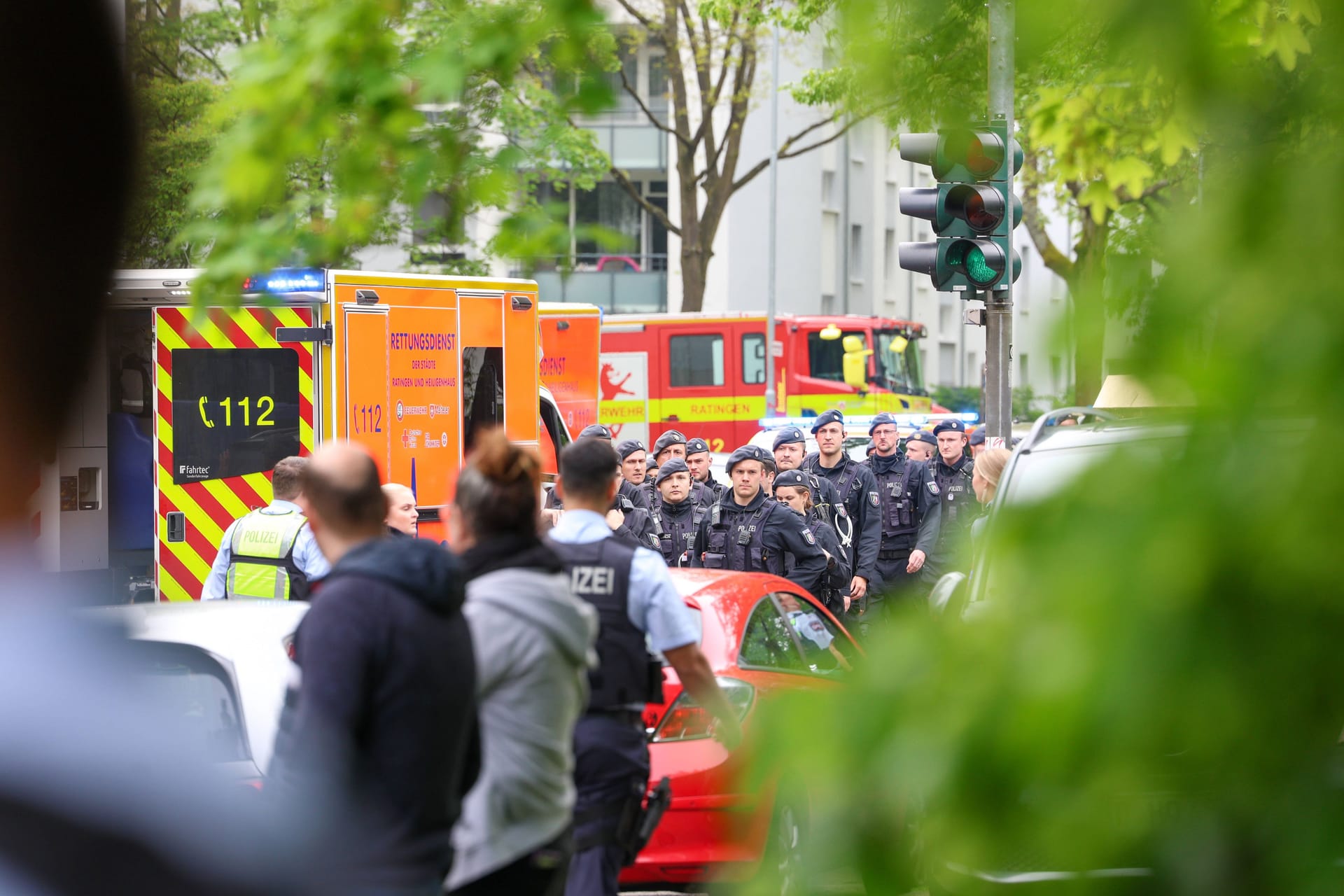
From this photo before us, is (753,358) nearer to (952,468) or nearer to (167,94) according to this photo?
(167,94)

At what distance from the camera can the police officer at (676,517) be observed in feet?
33.6

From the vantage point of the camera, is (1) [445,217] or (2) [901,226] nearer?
(1) [445,217]

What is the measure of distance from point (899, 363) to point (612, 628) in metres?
21.7

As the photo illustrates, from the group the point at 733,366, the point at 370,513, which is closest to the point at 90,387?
the point at 370,513

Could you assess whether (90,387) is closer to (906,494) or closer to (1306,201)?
(906,494)

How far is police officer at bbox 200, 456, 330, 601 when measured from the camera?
6.98 metres

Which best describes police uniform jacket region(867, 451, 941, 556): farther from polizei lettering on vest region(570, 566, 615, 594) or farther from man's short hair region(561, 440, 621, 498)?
polizei lettering on vest region(570, 566, 615, 594)

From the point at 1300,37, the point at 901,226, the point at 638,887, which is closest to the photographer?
the point at 1300,37

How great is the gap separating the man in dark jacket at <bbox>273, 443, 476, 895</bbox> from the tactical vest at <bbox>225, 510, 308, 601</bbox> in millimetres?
3749

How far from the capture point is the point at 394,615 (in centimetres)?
324

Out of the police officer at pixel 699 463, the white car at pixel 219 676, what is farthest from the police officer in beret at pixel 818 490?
the white car at pixel 219 676

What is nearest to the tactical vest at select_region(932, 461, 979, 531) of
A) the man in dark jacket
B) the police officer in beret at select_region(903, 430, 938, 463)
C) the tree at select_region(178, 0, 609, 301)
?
the police officer in beret at select_region(903, 430, 938, 463)

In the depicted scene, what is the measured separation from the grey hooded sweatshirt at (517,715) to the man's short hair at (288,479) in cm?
347

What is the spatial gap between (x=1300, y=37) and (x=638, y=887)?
5.46 meters
